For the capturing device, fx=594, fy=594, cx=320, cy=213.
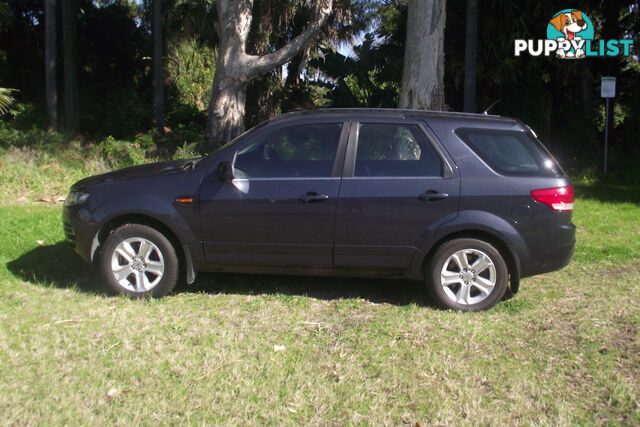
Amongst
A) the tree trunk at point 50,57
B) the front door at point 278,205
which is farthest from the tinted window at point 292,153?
the tree trunk at point 50,57

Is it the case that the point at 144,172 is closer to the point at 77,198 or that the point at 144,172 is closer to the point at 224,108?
the point at 77,198

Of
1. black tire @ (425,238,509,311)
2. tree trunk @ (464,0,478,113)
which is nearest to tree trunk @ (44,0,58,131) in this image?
tree trunk @ (464,0,478,113)

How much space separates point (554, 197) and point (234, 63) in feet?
39.9

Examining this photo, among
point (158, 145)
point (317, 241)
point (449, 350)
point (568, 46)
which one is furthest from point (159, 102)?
point (449, 350)

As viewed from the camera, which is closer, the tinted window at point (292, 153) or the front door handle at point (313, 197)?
the front door handle at point (313, 197)

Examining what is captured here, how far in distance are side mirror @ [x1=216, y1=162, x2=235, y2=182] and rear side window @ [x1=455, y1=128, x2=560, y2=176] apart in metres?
2.07

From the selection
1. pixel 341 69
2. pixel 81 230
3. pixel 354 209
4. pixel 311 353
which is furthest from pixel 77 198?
pixel 341 69

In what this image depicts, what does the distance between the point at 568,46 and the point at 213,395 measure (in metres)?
17.3

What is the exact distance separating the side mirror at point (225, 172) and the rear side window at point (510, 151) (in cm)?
207

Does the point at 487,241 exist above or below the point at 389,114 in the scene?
below

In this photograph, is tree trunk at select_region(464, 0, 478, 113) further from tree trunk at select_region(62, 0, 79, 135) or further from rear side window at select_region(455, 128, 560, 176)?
tree trunk at select_region(62, 0, 79, 135)

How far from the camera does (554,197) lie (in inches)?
203

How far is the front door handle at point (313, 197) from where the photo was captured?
523cm

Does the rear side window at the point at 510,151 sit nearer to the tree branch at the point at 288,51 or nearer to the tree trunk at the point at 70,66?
the tree branch at the point at 288,51
